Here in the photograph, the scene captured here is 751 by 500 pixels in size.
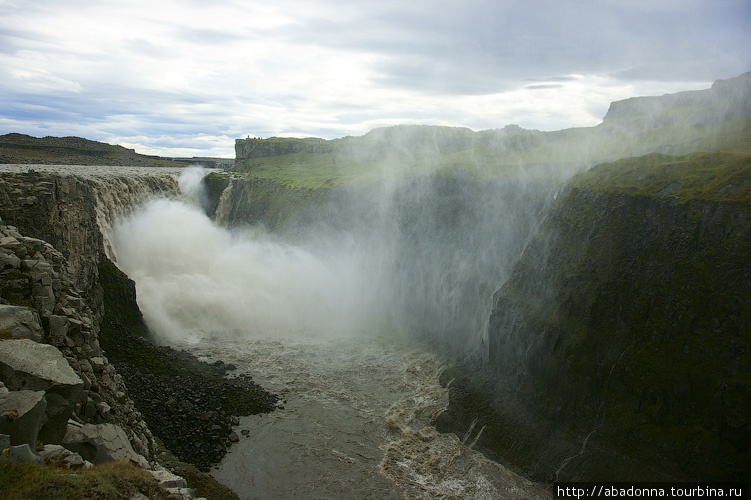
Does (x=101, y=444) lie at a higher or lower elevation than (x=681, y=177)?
lower

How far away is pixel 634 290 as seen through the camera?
21.9 meters

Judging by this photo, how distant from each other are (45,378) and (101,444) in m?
2.26

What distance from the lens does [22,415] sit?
9.31 metres

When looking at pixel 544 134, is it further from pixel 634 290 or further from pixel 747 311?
pixel 747 311

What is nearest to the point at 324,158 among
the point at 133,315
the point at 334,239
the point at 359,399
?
the point at 334,239

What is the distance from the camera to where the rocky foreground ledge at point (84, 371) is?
10.4 meters

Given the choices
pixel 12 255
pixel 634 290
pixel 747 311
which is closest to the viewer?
pixel 12 255

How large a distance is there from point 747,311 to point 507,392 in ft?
40.0

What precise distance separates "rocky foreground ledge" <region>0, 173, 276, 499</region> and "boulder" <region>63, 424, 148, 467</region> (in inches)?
1.0

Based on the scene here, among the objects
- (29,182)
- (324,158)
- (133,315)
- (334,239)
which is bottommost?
(133,315)

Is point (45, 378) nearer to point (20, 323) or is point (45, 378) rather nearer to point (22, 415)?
point (22, 415)

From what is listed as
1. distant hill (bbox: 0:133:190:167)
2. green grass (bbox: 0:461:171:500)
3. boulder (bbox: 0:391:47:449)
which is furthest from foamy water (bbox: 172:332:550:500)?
distant hill (bbox: 0:133:190:167)

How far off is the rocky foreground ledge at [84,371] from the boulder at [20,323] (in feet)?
0.08

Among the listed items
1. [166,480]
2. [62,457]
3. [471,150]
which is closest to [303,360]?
[166,480]
